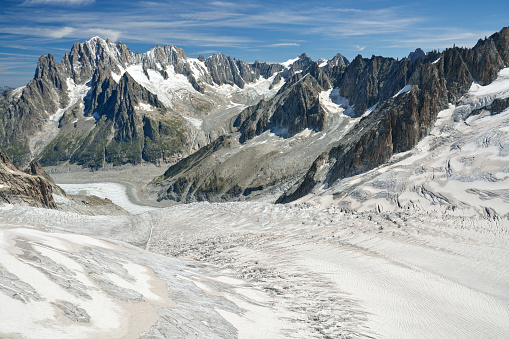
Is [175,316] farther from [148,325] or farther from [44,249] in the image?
[44,249]

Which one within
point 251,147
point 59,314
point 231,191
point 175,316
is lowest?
point 231,191

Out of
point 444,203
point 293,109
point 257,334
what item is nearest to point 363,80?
point 293,109

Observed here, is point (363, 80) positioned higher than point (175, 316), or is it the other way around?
point (363, 80)

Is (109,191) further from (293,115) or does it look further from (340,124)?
(340,124)

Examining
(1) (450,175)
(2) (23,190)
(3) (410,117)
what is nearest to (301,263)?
(1) (450,175)

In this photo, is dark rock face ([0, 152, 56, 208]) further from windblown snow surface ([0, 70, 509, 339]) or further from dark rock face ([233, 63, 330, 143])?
dark rock face ([233, 63, 330, 143])

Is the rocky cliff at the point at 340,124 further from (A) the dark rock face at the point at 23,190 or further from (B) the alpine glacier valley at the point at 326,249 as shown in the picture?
(A) the dark rock face at the point at 23,190
